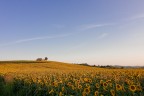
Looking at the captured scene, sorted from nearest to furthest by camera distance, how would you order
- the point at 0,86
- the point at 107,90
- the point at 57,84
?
the point at 107,90 → the point at 57,84 → the point at 0,86

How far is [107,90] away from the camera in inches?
373

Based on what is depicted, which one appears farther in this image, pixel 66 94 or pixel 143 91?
pixel 66 94

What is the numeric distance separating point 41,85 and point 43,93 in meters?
1.08

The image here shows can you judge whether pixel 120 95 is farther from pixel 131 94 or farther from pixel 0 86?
pixel 0 86

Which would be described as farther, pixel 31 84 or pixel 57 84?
pixel 31 84

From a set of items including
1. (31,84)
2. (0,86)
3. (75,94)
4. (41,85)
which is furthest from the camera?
(0,86)

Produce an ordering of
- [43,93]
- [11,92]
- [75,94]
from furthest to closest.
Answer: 1. [11,92]
2. [43,93]
3. [75,94]

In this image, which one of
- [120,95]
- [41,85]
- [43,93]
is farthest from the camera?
[41,85]

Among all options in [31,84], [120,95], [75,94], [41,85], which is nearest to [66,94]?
[75,94]

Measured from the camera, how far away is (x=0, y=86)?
735 inches

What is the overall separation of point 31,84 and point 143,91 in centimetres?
778

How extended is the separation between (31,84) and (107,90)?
6849 mm

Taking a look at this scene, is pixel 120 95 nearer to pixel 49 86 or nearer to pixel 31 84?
pixel 49 86

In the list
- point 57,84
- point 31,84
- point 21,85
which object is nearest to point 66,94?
point 57,84
